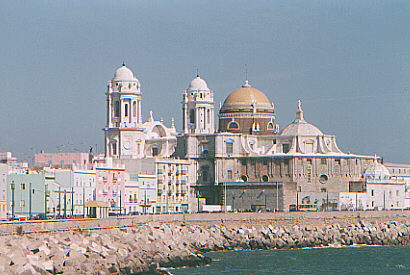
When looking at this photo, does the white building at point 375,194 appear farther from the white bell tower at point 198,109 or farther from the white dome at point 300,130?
the white bell tower at point 198,109

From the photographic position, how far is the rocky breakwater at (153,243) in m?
51.2

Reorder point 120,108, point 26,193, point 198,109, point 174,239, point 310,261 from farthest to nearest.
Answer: point 198,109, point 120,108, point 26,193, point 310,261, point 174,239

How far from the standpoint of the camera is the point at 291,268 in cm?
7056

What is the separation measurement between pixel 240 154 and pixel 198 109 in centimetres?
1070

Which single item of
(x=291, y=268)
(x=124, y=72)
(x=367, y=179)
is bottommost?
(x=291, y=268)

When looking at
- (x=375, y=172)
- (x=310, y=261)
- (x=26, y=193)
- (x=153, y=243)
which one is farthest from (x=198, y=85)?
(x=153, y=243)

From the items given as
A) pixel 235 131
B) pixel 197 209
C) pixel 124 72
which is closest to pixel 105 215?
pixel 197 209

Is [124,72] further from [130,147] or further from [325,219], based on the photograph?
[325,219]

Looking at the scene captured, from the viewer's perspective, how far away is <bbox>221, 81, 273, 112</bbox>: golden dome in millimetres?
136500

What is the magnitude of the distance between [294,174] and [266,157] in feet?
15.4

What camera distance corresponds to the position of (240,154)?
128 metres

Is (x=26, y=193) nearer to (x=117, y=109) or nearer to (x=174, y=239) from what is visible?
(x=174, y=239)

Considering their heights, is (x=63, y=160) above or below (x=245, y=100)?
below

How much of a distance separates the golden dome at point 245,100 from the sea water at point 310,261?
5064 centimetres
